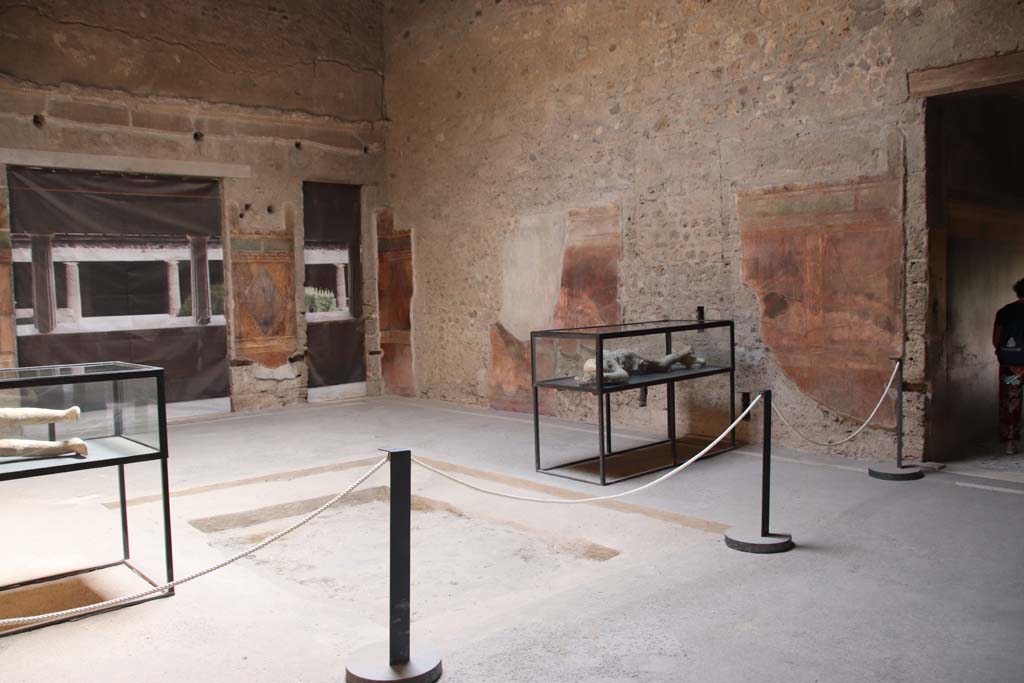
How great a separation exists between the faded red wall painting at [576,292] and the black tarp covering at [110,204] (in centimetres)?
328

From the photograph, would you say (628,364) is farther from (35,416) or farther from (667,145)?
(35,416)

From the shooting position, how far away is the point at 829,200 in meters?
5.74

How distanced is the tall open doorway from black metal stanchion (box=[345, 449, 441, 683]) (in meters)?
4.09

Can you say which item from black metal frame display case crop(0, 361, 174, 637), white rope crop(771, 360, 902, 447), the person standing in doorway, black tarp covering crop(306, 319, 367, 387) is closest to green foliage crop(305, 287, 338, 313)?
black tarp covering crop(306, 319, 367, 387)

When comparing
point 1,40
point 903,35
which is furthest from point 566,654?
point 1,40

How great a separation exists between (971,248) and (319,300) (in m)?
6.38

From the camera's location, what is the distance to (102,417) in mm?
3674

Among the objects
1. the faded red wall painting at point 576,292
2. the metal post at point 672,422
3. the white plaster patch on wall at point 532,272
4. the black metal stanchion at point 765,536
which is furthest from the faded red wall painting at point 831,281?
the black metal stanchion at point 765,536

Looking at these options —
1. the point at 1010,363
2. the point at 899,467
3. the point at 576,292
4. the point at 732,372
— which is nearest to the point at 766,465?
the point at 899,467

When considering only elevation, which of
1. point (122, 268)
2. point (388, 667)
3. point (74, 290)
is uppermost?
point (122, 268)

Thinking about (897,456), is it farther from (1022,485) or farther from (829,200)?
(829,200)

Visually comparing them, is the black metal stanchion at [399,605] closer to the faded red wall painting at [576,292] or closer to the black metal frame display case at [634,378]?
the black metal frame display case at [634,378]

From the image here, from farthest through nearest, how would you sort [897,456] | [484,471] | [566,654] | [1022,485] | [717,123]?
[717,123]
[484,471]
[897,456]
[1022,485]
[566,654]

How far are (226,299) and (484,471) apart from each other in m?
4.22
